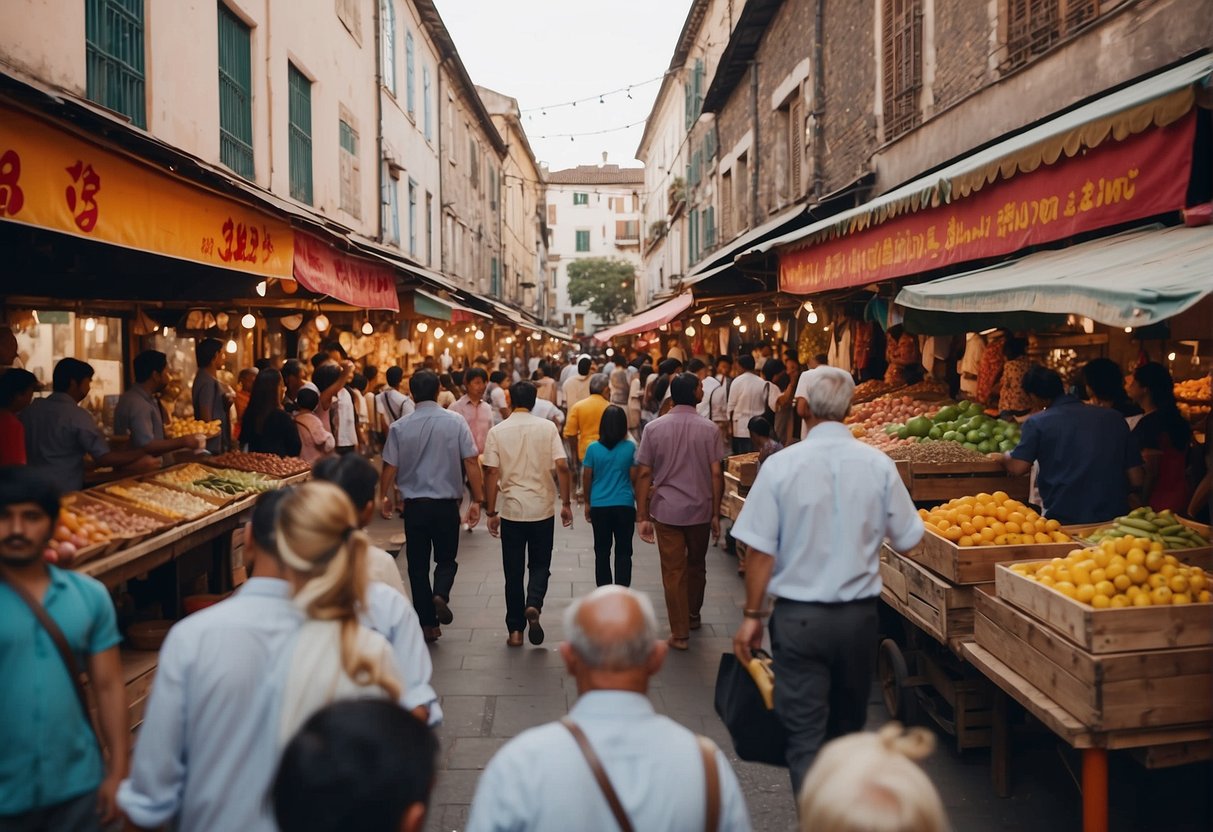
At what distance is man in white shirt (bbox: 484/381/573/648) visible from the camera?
24.1 feet

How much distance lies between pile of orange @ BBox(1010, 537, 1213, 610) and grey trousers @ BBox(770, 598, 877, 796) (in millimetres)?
1000

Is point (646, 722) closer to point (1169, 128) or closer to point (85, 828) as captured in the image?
point (85, 828)

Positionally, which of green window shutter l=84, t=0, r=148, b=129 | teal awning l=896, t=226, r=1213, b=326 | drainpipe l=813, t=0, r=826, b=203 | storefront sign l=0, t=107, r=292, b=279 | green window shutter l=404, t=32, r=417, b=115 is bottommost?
teal awning l=896, t=226, r=1213, b=326

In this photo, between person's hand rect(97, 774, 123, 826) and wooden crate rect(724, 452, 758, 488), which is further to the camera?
wooden crate rect(724, 452, 758, 488)

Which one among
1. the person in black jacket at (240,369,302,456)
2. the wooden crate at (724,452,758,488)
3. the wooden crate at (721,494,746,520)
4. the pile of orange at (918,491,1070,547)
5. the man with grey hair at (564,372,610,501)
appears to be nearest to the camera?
the pile of orange at (918,491,1070,547)

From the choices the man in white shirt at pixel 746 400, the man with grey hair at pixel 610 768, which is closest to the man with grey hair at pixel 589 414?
the man in white shirt at pixel 746 400

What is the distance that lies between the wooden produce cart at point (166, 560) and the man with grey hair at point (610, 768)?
3480 millimetres

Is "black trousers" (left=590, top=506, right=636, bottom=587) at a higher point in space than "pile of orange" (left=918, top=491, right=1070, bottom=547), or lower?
lower

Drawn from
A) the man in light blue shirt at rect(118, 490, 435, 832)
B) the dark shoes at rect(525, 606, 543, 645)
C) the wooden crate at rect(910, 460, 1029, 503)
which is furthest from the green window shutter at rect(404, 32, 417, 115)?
the man in light blue shirt at rect(118, 490, 435, 832)

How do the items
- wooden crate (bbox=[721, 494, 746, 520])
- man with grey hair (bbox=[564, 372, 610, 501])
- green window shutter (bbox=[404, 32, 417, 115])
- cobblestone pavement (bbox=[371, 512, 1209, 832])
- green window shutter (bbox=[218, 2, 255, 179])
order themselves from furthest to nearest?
green window shutter (bbox=[404, 32, 417, 115]) < green window shutter (bbox=[218, 2, 255, 179]) < man with grey hair (bbox=[564, 372, 610, 501]) < wooden crate (bbox=[721, 494, 746, 520]) < cobblestone pavement (bbox=[371, 512, 1209, 832])

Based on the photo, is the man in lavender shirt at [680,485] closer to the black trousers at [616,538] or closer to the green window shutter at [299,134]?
the black trousers at [616,538]

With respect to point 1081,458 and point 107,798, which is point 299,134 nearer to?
point 1081,458

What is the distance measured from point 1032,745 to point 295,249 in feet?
19.7

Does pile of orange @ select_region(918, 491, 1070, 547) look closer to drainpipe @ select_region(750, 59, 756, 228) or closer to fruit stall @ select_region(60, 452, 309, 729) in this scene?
fruit stall @ select_region(60, 452, 309, 729)
